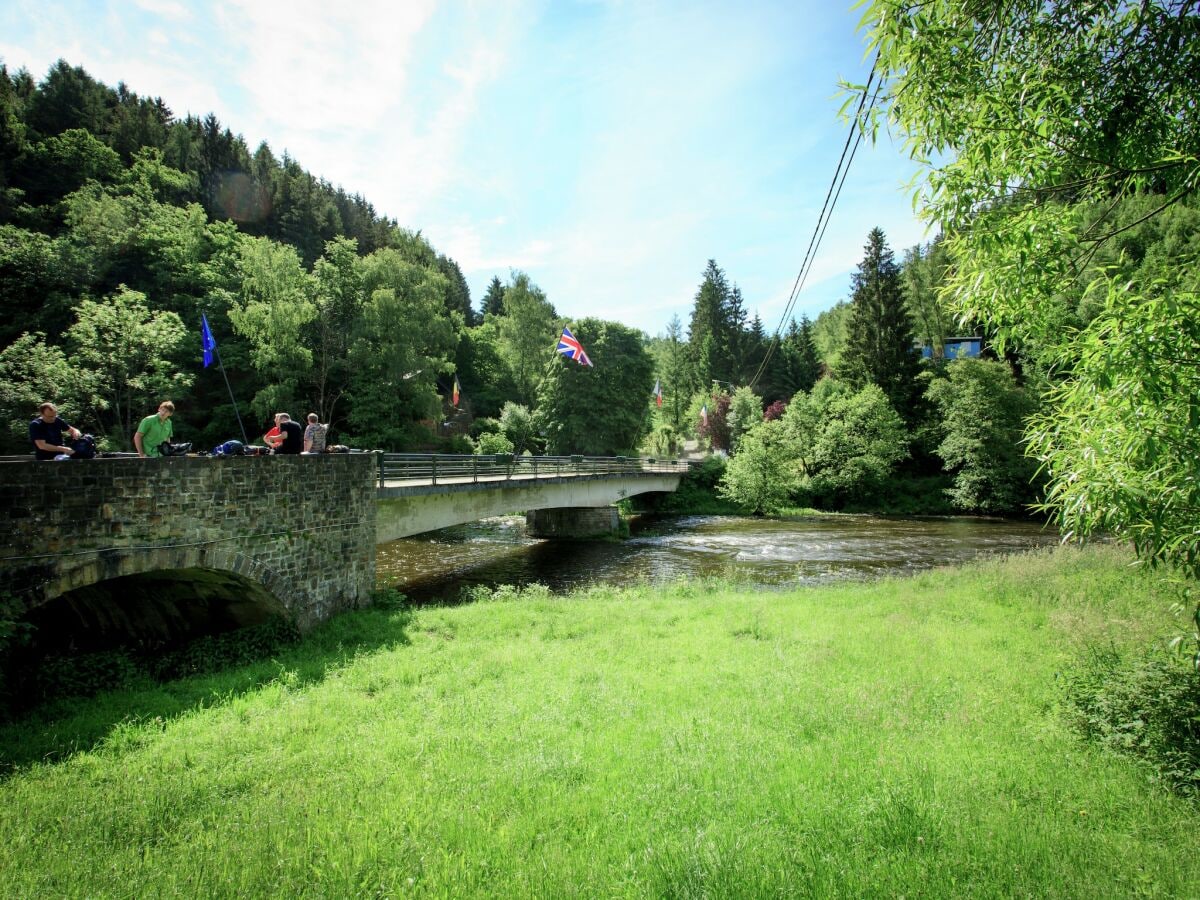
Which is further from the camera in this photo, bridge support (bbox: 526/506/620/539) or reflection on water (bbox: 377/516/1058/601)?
bridge support (bbox: 526/506/620/539)

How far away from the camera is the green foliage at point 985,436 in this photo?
36.6 m

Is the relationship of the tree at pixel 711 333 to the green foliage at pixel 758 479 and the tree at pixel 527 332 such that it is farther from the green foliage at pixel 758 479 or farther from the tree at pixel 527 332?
the green foliage at pixel 758 479

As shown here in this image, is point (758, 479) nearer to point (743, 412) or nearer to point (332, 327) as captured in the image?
point (743, 412)

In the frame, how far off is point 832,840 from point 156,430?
11753 millimetres

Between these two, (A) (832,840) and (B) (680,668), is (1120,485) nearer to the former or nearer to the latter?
(A) (832,840)

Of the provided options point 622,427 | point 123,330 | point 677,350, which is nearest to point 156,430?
point 123,330

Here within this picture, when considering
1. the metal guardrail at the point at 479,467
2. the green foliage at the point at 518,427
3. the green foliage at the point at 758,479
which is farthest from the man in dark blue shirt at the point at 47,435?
the green foliage at the point at 518,427

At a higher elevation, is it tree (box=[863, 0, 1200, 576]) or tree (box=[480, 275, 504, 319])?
tree (box=[480, 275, 504, 319])

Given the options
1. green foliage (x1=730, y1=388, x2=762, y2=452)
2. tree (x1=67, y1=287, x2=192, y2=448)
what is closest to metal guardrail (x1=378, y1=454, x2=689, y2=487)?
tree (x1=67, y1=287, x2=192, y2=448)

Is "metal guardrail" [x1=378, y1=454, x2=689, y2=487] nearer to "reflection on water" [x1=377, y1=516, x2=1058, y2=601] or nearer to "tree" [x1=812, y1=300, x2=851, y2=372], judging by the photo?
"reflection on water" [x1=377, y1=516, x2=1058, y2=601]

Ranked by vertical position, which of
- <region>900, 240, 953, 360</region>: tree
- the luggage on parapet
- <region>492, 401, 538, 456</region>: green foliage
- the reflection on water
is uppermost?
<region>900, 240, 953, 360</region>: tree

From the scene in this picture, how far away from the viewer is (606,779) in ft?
16.9

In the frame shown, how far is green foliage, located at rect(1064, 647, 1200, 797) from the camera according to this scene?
16.5 ft

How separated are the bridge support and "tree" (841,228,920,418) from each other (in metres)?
28.1
